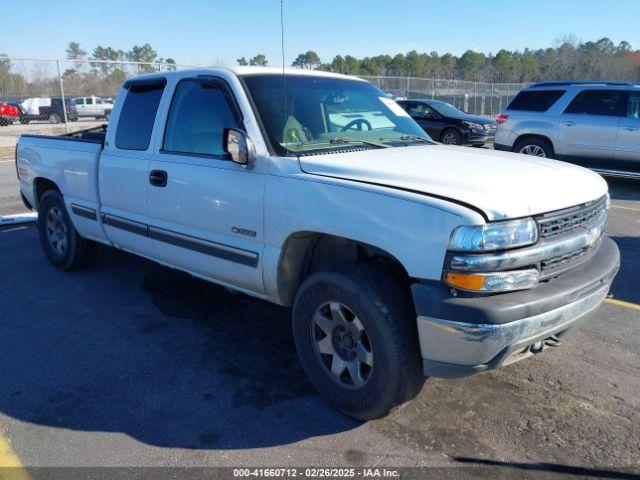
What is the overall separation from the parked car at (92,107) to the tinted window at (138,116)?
91.0ft

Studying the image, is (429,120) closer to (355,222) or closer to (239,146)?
(239,146)

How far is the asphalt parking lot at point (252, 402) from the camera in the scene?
110 inches

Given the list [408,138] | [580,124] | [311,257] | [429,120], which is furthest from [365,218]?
[429,120]

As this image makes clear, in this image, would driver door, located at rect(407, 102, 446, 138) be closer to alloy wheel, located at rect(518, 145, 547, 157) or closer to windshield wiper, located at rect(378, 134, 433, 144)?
alloy wheel, located at rect(518, 145, 547, 157)

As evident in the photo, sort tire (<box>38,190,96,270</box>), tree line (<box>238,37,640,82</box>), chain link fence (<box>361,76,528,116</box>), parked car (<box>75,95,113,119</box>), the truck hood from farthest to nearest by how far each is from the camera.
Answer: tree line (<box>238,37,640,82</box>) → parked car (<box>75,95,113,119</box>) → chain link fence (<box>361,76,528,116</box>) → tire (<box>38,190,96,270</box>) → the truck hood

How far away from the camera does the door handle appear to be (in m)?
4.03

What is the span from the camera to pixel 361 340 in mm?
2992

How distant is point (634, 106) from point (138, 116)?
929 cm

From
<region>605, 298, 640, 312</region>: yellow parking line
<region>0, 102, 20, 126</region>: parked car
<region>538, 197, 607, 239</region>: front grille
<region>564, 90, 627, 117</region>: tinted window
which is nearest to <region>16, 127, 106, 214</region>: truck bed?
<region>538, 197, 607, 239</region>: front grille

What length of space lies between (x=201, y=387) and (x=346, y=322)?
1094 millimetres

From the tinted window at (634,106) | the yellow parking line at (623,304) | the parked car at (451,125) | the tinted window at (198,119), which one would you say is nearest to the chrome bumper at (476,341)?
the tinted window at (198,119)

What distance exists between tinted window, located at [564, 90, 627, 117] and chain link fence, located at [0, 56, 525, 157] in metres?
12.2

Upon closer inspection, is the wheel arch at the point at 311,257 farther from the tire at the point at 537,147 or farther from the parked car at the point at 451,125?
the parked car at the point at 451,125

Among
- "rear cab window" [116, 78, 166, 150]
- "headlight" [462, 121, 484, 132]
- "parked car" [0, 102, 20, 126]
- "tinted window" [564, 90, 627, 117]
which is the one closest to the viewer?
"rear cab window" [116, 78, 166, 150]
